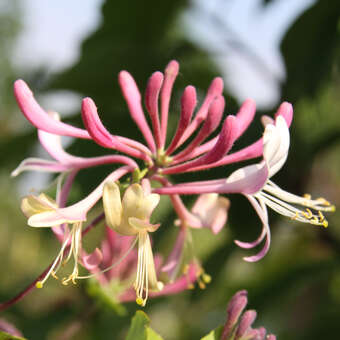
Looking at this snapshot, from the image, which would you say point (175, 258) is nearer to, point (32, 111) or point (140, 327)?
point (140, 327)

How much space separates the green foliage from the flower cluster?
55 millimetres

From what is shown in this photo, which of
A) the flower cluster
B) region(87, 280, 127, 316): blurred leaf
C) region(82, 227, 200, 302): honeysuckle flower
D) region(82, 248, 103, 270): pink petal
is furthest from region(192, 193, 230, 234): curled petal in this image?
region(87, 280, 127, 316): blurred leaf

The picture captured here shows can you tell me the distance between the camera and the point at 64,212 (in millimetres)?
775

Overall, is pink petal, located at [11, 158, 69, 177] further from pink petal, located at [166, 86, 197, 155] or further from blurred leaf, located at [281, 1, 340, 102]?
blurred leaf, located at [281, 1, 340, 102]

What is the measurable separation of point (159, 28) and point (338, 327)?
3.90 ft

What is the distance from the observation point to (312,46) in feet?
4.26

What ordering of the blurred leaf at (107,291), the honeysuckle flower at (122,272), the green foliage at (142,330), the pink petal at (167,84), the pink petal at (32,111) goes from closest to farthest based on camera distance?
the green foliage at (142,330)
the pink petal at (32,111)
the pink petal at (167,84)
the honeysuckle flower at (122,272)
the blurred leaf at (107,291)

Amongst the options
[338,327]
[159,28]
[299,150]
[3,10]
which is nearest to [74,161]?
[299,150]

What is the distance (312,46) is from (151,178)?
655 millimetres

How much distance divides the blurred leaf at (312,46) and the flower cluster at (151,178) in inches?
16.7

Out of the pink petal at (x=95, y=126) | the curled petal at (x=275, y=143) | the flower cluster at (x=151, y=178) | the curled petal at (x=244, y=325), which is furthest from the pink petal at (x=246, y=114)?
the curled petal at (x=244, y=325)

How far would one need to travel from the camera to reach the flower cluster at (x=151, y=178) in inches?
30.3

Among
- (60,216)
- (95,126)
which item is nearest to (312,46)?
(95,126)

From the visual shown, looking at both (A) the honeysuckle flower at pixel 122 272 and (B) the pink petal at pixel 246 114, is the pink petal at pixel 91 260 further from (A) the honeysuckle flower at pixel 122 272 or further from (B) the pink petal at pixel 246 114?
(B) the pink petal at pixel 246 114
